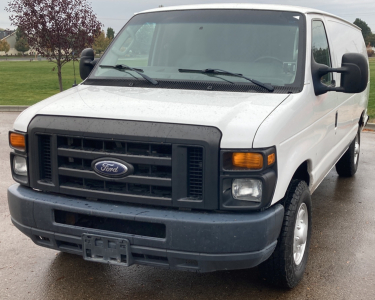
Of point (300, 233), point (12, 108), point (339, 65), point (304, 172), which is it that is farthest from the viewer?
point (12, 108)

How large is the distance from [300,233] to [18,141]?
2.31 meters

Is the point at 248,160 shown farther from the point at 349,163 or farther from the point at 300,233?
the point at 349,163

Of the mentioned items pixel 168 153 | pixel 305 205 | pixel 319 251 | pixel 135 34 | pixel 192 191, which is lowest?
pixel 319 251

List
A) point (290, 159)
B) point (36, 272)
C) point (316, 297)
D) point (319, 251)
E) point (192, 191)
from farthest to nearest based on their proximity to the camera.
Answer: point (319, 251) < point (36, 272) < point (316, 297) < point (290, 159) < point (192, 191)

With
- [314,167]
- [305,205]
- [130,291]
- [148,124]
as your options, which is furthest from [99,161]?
[314,167]

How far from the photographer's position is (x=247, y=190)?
3.21 meters

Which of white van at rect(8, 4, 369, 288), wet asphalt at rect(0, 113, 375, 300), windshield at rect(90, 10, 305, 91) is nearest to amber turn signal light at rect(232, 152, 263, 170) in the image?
white van at rect(8, 4, 369, 288)

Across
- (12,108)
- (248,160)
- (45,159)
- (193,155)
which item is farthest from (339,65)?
(12,108)

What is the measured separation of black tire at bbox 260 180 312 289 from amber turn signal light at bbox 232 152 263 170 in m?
0.67

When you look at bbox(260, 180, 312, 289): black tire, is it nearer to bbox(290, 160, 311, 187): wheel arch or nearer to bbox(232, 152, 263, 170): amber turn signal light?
bbox(290, 160, 311, 187): wheel arch

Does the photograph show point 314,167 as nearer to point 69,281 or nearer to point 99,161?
point 99,161

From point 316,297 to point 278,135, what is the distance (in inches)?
55.0

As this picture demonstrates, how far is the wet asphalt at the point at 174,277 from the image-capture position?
387 centimetres

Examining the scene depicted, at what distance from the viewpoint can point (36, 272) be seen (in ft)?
13.9
